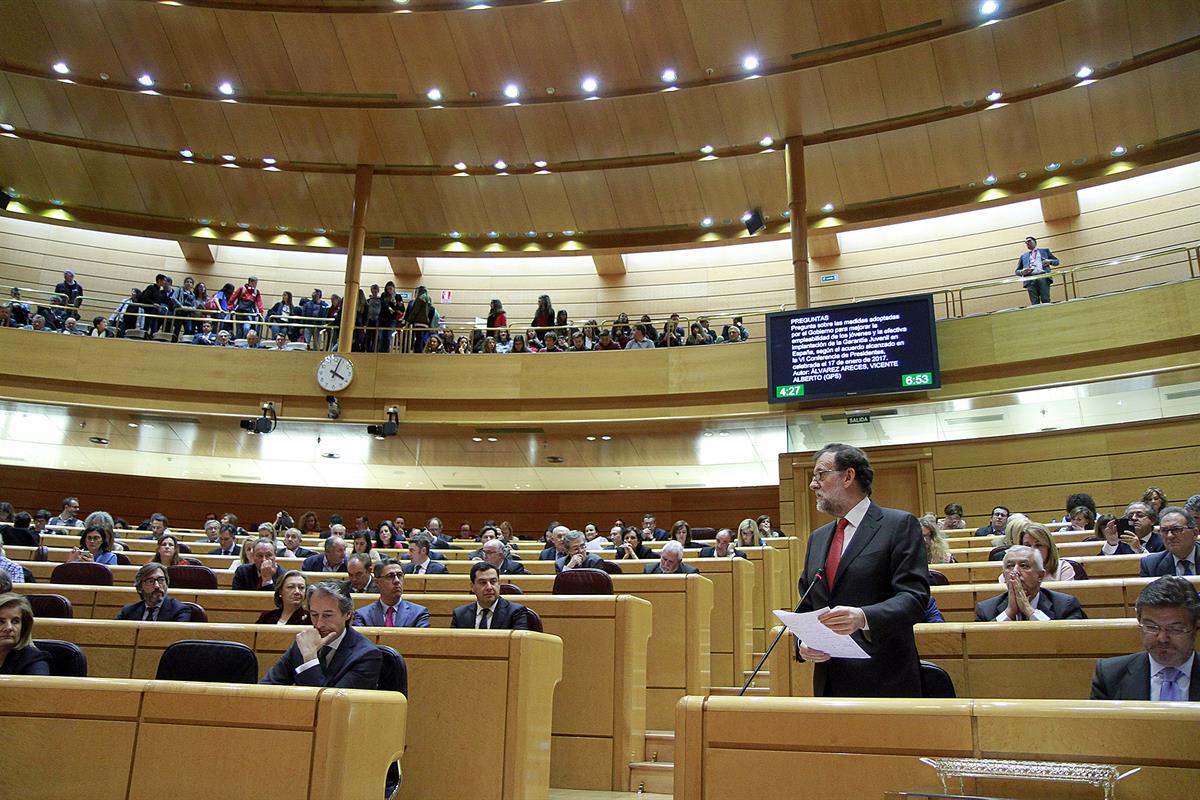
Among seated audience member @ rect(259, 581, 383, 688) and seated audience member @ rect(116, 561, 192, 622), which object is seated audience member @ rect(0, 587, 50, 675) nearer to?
seated audience member @ rect(259, 581, 383, 688)

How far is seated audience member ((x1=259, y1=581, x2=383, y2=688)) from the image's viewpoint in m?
3.00

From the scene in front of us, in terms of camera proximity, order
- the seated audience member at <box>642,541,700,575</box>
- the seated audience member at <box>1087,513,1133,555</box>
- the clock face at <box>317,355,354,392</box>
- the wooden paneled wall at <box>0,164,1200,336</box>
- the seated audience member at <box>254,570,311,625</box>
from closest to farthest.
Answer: the seated audience member at <box>254,570,311,625</box>
the seated audience member at <box>1087,513,1133,555</box>
the seated audience member at <box>642,541,700,575</box>
the clock face at <box>317,355,354,392</box>
the wooden paneled wall at <box>0,164,1200,336</box>

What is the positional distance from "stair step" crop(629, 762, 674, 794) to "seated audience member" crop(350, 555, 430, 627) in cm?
118

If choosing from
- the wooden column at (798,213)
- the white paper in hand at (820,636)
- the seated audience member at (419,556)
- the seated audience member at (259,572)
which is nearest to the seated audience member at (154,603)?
the seated audience member at (259,572)

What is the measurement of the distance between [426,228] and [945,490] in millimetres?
8846

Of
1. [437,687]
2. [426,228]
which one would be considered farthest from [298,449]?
[437,687]

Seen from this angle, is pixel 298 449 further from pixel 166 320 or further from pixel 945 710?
pixel 945 710

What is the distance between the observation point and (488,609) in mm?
4102

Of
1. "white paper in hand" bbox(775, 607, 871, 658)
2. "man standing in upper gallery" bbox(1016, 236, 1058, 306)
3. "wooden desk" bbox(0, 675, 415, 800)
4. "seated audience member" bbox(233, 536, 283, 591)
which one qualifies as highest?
"man standing in upper gallery" bbox(1016, 236, 1058, 306)

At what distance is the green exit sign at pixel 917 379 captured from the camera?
9.98 m

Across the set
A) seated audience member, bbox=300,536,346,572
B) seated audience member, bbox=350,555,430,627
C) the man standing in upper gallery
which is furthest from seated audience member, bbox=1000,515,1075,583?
the man standing in upper gallery

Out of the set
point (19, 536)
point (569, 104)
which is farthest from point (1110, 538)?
point (569, 104)

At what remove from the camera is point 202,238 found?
1485 cm

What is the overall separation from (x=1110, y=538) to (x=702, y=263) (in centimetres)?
1055
